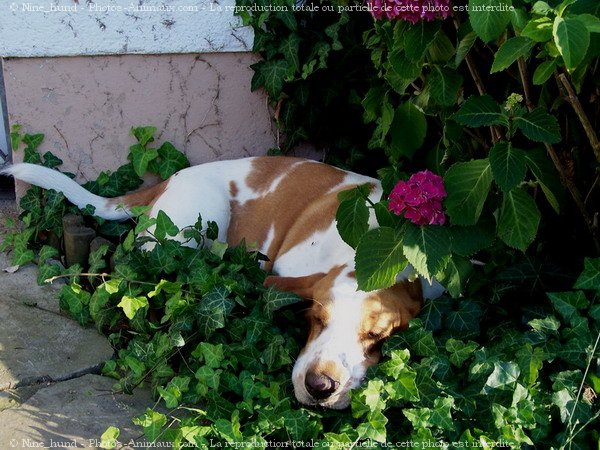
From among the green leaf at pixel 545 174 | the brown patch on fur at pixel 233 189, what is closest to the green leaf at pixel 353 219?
the green leaf at pixel 545 174

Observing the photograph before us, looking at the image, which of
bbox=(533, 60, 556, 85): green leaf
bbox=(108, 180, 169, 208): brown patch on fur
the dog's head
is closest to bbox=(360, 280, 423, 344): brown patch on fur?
the dog's head

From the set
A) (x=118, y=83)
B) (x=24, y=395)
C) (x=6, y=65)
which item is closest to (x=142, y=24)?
(x=118, y=83)

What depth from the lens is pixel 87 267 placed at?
3.96m

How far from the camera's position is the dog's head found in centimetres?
284

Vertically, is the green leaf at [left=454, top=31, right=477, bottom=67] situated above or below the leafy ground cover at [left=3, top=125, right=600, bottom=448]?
above

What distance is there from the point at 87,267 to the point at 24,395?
3.10ft

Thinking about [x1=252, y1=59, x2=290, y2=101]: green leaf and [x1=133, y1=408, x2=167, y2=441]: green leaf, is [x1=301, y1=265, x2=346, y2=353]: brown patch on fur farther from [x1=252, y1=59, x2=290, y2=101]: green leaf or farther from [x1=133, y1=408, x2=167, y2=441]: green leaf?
[x1=252, y1=59, x2=290, y2=101]: green leaf

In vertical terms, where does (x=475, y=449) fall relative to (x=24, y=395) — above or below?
above

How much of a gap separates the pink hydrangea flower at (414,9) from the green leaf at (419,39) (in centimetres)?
6

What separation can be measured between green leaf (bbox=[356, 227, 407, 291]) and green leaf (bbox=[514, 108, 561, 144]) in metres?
0.53

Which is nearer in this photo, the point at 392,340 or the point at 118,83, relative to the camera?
the point at 392,340

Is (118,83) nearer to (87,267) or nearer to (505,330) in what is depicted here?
(87,267)

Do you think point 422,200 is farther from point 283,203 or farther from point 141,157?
point 141,157

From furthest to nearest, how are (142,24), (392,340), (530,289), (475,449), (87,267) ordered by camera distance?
(142,24), (87,267), (530,289), (392,340), (475,449)
